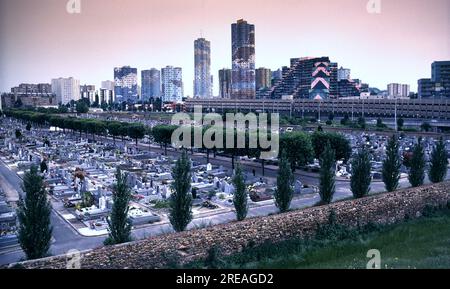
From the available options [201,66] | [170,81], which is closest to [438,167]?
[201,66]

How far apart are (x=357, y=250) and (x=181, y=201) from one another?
19.7 ft

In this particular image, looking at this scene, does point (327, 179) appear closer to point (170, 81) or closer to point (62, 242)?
point (62, 242)

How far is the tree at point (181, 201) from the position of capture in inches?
596

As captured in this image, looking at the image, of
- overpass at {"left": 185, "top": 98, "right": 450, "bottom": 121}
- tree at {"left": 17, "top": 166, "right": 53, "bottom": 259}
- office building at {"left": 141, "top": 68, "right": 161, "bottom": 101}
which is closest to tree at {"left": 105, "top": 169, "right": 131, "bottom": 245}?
tree at {"left": 17, "top": 166, "right": 53, "bottom": 259}

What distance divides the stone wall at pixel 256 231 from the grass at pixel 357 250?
1.21ft

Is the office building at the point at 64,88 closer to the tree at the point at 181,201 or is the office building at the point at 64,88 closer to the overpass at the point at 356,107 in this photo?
the overpass at the point at 356,107

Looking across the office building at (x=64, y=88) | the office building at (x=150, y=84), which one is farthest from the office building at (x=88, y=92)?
the office building at (x=150, y=84)

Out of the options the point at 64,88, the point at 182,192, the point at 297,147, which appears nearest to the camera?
the point at 182,192

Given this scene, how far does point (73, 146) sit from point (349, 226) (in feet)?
127

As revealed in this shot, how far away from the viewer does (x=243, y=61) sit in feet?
427

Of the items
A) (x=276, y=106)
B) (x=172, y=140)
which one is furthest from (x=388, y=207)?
(x=276, y=106)

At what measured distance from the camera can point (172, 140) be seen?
135 ft

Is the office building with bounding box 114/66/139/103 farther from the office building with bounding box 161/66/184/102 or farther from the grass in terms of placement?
the grass
